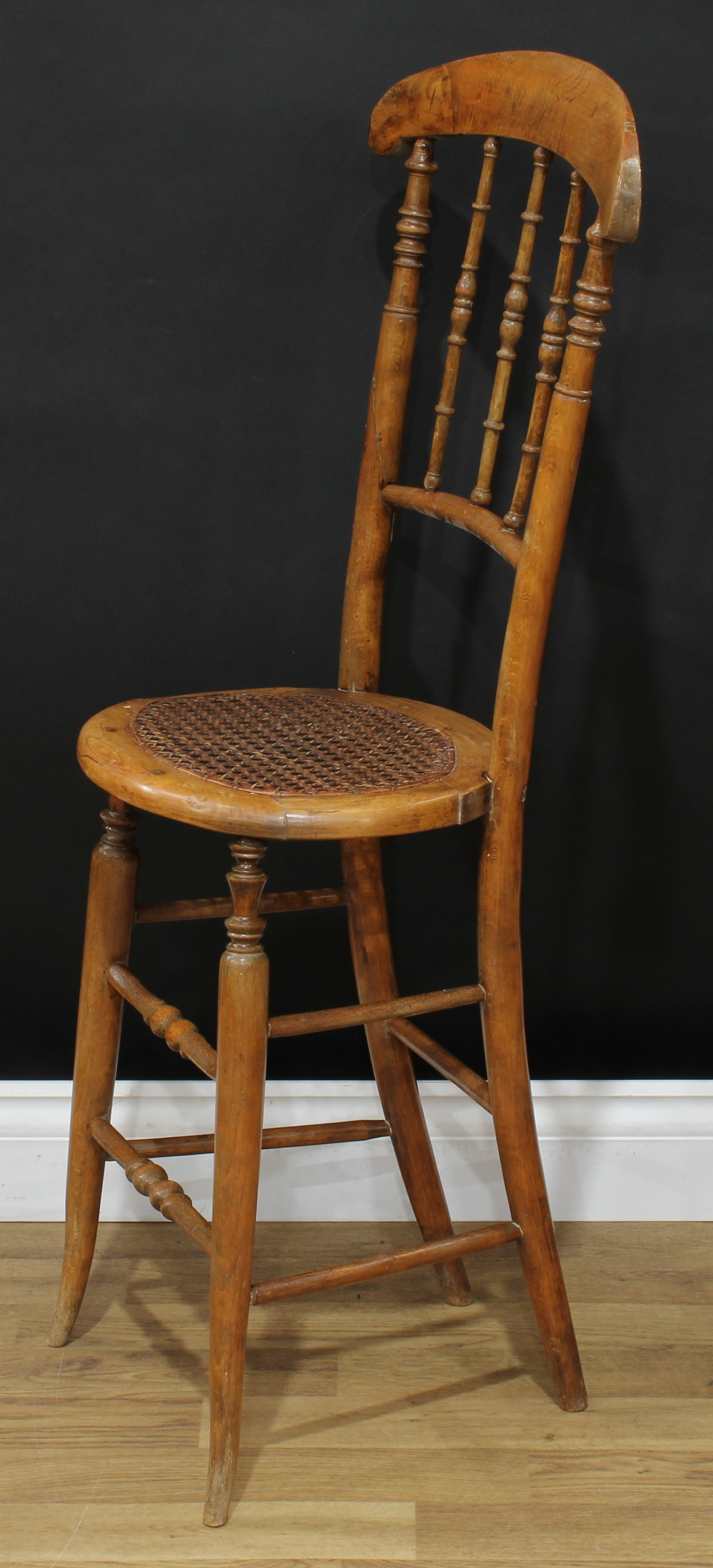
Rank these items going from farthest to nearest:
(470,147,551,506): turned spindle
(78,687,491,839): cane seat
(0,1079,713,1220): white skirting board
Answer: (0,1079,713,1220): white skirting board
(470,147,551,506): turned spindle
(78,687,491,839): cane seat

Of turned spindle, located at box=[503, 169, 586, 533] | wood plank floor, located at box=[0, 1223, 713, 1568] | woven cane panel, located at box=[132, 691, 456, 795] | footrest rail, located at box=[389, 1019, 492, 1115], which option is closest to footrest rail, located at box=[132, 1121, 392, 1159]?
footrest rail, located at box=[389, 1019, 492, 1115]

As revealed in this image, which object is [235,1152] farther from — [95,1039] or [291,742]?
[291,742]

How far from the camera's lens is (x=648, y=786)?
145 cm

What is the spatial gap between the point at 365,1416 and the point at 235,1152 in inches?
14.7

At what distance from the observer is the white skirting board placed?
146 cm

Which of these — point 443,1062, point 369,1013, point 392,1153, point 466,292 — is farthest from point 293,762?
point 392,1153

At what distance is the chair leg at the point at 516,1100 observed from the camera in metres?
1.11

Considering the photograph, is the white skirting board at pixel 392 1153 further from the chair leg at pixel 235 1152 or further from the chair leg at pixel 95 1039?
the chair leg at pixel 235 1152

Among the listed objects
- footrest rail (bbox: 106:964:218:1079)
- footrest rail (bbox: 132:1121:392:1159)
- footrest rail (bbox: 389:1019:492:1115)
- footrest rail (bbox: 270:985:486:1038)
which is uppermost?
footrest rail (bbox: 270:985:486:1038)

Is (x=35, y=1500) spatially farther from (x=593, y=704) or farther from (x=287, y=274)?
(x=287, y=274)

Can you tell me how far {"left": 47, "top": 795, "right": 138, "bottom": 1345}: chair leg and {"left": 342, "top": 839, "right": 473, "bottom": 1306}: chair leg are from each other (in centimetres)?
22

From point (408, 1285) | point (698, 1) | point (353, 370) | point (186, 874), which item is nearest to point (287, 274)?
point (353, 370)

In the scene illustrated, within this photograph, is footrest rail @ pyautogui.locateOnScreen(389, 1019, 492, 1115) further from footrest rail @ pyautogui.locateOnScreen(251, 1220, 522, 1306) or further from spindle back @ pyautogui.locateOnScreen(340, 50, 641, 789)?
spindle back @ pyautogui.locateOnScreen(340, 50, 641, 789)

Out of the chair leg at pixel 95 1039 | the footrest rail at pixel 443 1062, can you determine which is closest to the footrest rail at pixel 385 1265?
the footrest rail at pixel 443 1062
